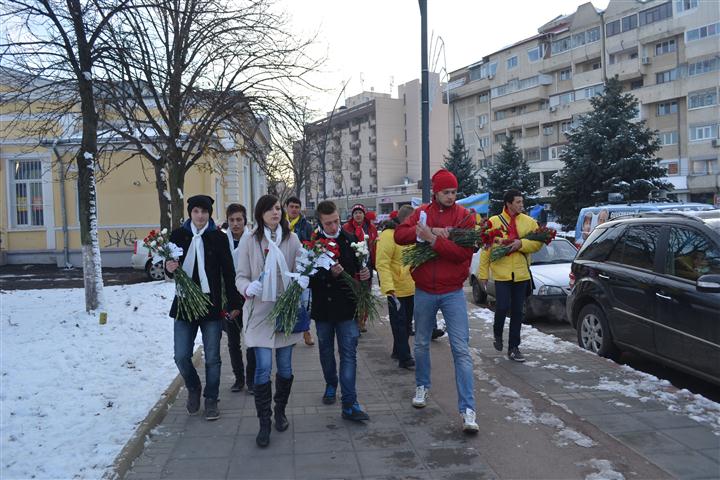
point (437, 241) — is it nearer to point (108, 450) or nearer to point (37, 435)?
point (108, 450)

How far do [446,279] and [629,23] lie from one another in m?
52.6

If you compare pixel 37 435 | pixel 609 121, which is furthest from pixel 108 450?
pixel 609 121

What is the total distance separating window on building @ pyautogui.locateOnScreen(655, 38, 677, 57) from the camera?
45.5 metres

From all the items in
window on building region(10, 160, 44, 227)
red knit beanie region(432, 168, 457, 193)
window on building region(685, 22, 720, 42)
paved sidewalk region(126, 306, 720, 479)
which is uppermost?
window on building region(685, 22, 720, 42)

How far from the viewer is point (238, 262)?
4586mm

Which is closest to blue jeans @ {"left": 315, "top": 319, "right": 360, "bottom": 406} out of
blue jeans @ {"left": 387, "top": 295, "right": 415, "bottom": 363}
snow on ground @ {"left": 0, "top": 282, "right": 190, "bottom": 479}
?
snow on ground @ {"left": 0, "top": 282, "right": 190, "bottom": 479}

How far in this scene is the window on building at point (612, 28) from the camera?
4959cm

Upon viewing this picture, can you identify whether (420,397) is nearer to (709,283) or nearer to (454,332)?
(454,332)

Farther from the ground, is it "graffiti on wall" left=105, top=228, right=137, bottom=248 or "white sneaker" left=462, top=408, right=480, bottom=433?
"graffiti on wall" left=105, top=228, right=137, bottom=248

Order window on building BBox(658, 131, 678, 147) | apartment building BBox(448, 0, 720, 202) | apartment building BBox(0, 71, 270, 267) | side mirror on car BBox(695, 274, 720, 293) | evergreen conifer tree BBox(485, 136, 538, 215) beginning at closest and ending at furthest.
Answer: side mirror on car BBox(695, 274, 720, 293)
apartment building BBox(0, 71, 270, 267)
evergreen conifer tree BBox(485, 136, 538, 215)
apartment building BBox(448, 0, 720, 202)
window on building BBox(658, 131, 678, 147)

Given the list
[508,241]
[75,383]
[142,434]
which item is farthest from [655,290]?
[75,383]

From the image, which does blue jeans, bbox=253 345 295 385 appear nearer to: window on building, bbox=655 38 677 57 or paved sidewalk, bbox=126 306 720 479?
paved sidewalk, bbox=126 306 720 479

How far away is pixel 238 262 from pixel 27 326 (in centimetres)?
604

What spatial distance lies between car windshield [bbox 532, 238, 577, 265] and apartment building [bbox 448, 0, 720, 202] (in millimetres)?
24864
